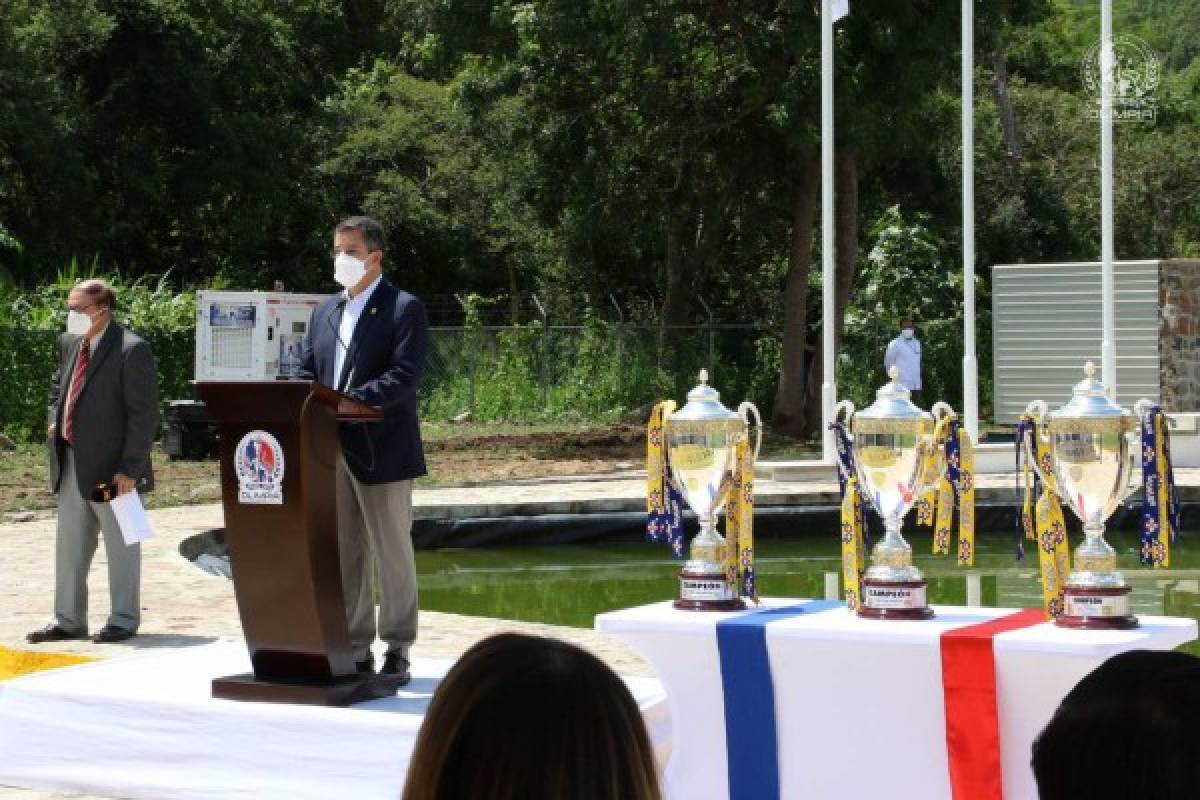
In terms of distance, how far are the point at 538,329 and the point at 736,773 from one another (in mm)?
24670

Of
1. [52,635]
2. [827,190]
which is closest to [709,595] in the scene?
[52,635]

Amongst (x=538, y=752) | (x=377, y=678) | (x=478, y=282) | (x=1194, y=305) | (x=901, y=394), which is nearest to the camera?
(x=538, y=752)

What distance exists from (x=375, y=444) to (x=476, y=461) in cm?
1516

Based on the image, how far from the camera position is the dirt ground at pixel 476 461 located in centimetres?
1775

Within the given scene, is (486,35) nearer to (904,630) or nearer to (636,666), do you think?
(636,666)

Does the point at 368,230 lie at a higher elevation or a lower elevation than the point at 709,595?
higher

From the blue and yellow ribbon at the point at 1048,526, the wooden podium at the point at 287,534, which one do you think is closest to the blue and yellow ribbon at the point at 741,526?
the blue and yellow ribbon at the point at 1048,526

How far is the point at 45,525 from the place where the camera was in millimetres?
15180

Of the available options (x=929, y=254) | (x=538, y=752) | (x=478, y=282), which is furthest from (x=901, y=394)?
(x=478, y=282)

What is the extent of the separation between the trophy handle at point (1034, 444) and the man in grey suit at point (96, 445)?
4.60 m

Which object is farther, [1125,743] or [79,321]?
[79,321]

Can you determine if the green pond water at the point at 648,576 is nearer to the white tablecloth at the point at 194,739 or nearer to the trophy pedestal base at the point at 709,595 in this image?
the white tablecloth at the point at 194,739

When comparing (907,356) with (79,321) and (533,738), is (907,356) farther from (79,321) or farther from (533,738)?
(533,738)

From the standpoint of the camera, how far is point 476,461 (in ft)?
72.0
